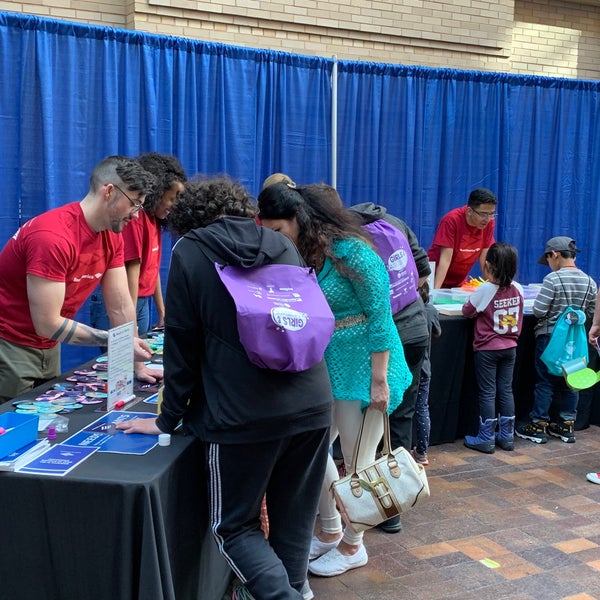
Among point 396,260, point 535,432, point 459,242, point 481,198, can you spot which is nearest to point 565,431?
point 535,432

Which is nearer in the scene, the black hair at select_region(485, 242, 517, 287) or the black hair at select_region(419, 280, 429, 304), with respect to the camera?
the black hair at select_region(419, 280, 429, 304)

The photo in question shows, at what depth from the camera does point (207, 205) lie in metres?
2.41

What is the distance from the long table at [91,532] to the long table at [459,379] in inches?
123

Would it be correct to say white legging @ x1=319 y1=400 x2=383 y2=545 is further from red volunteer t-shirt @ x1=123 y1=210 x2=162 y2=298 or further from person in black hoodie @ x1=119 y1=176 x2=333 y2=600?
red volunteer t-shirt @ x1=123 y1=210 x2=162 y2=298

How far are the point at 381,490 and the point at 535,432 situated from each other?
2936 mm

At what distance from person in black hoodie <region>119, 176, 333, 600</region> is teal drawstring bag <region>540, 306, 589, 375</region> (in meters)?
3.12

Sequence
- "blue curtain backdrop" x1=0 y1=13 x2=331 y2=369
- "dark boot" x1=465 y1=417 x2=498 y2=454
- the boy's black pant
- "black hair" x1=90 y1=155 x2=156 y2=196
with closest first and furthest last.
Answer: the boy's black pant, "black hair" x1=90 y1=155 x2=156 y2=196, "blue curtain backdrop" x1=0 y1=13 x2=331 y2=369, "dark boot" x1=465 y1=417 x2=498 y2=454

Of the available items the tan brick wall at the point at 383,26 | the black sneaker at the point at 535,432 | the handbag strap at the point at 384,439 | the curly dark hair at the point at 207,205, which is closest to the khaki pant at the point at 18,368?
the curly dark hair at the point at 207,205

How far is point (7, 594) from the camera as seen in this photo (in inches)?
89.3

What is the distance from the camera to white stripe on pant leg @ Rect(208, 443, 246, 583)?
2.32 metres

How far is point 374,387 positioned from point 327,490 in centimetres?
58

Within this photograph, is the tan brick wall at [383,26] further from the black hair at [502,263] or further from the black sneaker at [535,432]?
the black sneaker at [535,432]

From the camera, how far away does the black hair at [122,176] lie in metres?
3.06

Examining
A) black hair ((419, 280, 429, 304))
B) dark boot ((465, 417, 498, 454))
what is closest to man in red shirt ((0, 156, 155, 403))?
black hair ((419, 280, 429, 304))
